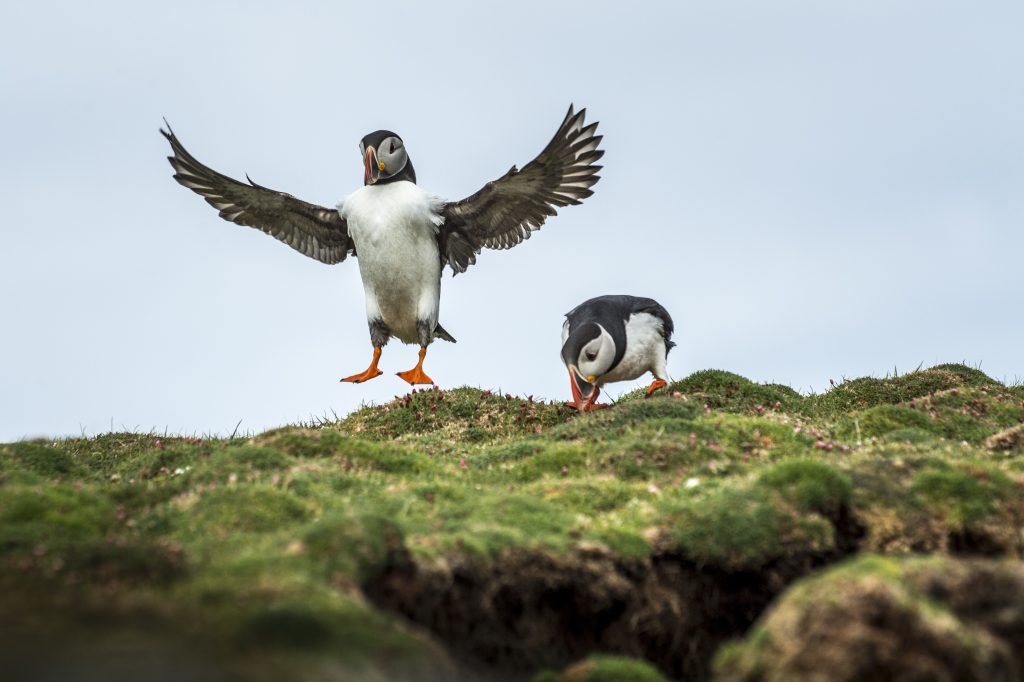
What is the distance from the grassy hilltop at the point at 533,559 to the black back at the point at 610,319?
2570mm

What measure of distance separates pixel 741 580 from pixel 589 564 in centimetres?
137

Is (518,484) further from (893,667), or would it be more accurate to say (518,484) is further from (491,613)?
(893,667)

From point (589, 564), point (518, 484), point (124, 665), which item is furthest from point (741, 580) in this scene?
point (124, 665)

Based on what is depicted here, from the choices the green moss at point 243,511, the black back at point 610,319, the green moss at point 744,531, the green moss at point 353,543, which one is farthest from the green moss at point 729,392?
the green moss at point 353,543

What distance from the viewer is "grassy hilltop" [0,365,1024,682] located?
660cm

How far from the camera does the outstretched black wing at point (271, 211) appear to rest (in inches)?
755

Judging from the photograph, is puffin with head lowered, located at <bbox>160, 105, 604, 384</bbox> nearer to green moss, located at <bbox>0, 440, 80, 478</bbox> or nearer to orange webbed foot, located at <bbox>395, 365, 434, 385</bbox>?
orange webbed foot, located at <bbox>395, 365, 434, 385</bbox>

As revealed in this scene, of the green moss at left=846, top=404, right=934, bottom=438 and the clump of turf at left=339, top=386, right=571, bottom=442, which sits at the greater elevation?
the clump of turf at left=339, top=386, right=571, bottom=442

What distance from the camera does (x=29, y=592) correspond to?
741 centimetres

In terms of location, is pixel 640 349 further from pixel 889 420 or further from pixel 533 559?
pixel 533 559

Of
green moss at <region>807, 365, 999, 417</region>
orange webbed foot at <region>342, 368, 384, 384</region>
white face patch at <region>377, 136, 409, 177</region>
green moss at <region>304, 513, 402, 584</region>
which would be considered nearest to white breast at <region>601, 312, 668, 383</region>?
green moss at <region>807, 365, 999, 417</region>

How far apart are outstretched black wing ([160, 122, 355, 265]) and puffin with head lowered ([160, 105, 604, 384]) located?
17 millimetres

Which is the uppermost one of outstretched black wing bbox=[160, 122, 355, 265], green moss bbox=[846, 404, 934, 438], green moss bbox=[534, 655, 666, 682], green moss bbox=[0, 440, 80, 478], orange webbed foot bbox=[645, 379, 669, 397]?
outstretched black wing bbox=[160, 122, 355, 265]

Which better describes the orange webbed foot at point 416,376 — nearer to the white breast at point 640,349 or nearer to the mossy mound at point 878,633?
the white breast at point 640,349
